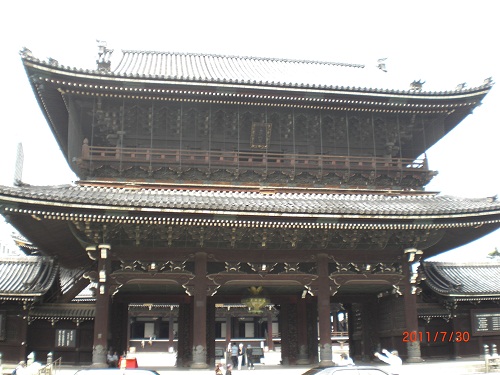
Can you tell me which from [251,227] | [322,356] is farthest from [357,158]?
[322,356]

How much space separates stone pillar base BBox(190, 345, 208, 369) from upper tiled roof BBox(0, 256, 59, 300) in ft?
22.1

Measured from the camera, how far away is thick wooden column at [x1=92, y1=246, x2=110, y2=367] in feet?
62.1

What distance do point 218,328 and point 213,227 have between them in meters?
32.3

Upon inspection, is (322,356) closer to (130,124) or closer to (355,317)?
(355,317)

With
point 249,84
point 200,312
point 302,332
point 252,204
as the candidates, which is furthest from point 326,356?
point 249,84

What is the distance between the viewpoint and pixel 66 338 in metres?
21.8

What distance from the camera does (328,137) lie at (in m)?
24.5

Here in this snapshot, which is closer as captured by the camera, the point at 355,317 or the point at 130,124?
the point at 130,124

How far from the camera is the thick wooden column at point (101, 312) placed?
18.9m

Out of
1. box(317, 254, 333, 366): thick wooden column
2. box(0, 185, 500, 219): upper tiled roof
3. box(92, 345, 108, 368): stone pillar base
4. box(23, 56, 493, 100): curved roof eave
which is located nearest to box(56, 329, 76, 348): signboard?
box(92, 345, 108, 368): stone pillar base

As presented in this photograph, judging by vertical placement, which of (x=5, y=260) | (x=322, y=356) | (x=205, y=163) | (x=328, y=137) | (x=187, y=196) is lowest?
(x=322, y=356)

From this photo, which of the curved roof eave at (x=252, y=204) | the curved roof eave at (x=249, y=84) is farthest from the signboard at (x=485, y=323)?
the curved roof eave at (x=249, y=84)

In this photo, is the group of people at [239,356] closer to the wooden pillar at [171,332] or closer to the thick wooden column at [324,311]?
the thick wooden column at [324,311]

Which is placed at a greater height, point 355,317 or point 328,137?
point 328,137
